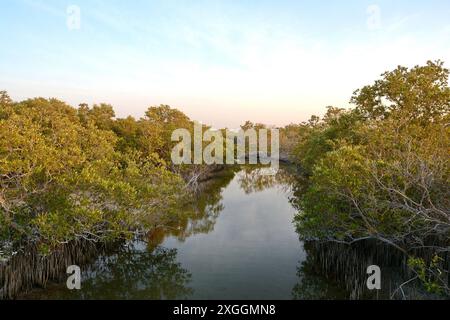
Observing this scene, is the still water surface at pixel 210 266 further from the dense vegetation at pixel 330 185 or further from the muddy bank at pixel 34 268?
the dense vegetation at pixel 330 185

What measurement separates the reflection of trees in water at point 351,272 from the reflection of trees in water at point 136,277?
3.90 metres

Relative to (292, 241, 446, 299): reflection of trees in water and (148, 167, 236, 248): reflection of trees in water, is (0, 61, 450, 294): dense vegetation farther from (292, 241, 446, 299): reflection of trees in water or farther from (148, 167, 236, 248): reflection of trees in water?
(148, 167, 236, 248): reflection of trees in water

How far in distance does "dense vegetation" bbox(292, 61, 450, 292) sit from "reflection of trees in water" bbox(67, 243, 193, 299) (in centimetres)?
465

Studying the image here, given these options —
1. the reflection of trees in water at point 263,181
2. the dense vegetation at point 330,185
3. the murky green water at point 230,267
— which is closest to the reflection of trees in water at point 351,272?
the murky green water at point 230,267

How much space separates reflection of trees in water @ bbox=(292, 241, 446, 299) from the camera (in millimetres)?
9602

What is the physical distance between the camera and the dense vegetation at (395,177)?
845cm

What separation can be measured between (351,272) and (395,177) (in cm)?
335

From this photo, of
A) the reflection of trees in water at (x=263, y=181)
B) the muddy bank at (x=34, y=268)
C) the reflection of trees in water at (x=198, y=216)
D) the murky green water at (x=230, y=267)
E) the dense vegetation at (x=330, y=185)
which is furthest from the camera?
the reflection of trees in water at (x=263, y=181)

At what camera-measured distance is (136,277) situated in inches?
448

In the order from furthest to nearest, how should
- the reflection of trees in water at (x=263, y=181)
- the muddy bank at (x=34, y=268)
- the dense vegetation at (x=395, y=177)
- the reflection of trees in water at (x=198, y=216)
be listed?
the reflection of trees in water at (x=263, y=181) → the reflection of trees in water at (x=198, y=216) → the muddy bank at (x=34, y=268) → the dense vegetation at (x=395, y=177)

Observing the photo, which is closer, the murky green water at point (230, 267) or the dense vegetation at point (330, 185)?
the dense vegetation at point (330, 185)

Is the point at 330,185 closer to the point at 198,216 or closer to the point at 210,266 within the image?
the point at 210,266
